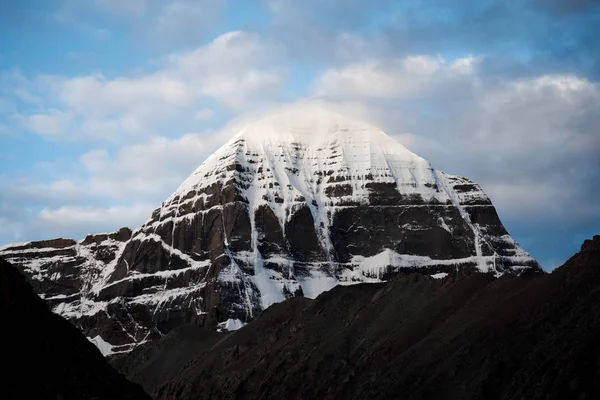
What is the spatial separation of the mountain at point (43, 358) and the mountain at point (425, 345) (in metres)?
40.0

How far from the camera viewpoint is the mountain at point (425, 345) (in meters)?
104

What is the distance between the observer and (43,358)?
80000 mm

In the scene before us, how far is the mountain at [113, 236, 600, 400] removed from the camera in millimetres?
104000

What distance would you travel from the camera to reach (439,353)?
406ft

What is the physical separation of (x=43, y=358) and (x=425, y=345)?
199 ft

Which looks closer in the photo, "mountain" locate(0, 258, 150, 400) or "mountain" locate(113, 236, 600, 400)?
"mountain" locate(0, 258, 150, 400)

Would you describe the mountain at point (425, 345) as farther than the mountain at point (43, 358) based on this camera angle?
Yes

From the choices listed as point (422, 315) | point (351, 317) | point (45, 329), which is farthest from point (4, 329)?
point (351, 317)

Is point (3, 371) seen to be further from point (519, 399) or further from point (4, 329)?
point (519, 399)

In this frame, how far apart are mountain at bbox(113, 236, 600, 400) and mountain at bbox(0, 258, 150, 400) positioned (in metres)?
40.0

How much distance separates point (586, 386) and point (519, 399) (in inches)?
319

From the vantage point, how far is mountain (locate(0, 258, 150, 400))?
76.9 m

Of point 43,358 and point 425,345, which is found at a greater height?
point 43,358

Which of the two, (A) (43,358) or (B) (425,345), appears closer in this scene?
(A) (43,358)
